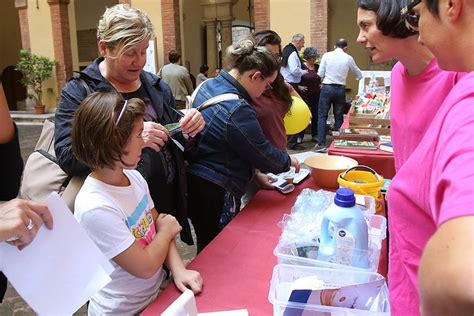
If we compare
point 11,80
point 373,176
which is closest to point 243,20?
point 11,80

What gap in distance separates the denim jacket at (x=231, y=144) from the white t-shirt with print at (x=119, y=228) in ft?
1.84

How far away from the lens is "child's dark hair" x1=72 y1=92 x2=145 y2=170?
141 centimetres

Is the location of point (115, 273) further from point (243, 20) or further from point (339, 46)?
point (243, 20)

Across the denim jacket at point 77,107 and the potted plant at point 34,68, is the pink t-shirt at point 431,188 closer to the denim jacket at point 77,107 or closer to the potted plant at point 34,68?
the denim jacket at point 77,107

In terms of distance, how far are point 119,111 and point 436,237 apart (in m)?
1.17

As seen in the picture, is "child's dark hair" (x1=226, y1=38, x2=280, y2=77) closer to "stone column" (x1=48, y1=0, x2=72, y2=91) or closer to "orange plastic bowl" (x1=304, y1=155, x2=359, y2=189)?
"orange plastic bowl" (x1=304, y1=155, x2=359, y2=189)

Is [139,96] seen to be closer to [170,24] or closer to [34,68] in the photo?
[170,24]

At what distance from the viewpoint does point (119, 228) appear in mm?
1360

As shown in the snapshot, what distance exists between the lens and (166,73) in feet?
26.3

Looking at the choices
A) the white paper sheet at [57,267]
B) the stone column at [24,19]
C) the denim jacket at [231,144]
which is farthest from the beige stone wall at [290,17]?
the white paper sheet at [57,267]

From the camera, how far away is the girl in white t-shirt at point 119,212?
1359 millimetres

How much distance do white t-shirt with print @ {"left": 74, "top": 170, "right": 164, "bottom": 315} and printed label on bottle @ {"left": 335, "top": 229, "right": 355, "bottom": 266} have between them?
0.67 m

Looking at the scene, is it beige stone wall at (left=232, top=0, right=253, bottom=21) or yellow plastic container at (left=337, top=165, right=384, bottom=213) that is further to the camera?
beige stone wall at (left=232, top=0, right=253, bottom=21)

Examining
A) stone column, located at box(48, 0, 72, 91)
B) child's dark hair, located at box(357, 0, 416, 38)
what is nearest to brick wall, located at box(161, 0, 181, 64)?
stone column, located at box(48, 0, 72, 91)
